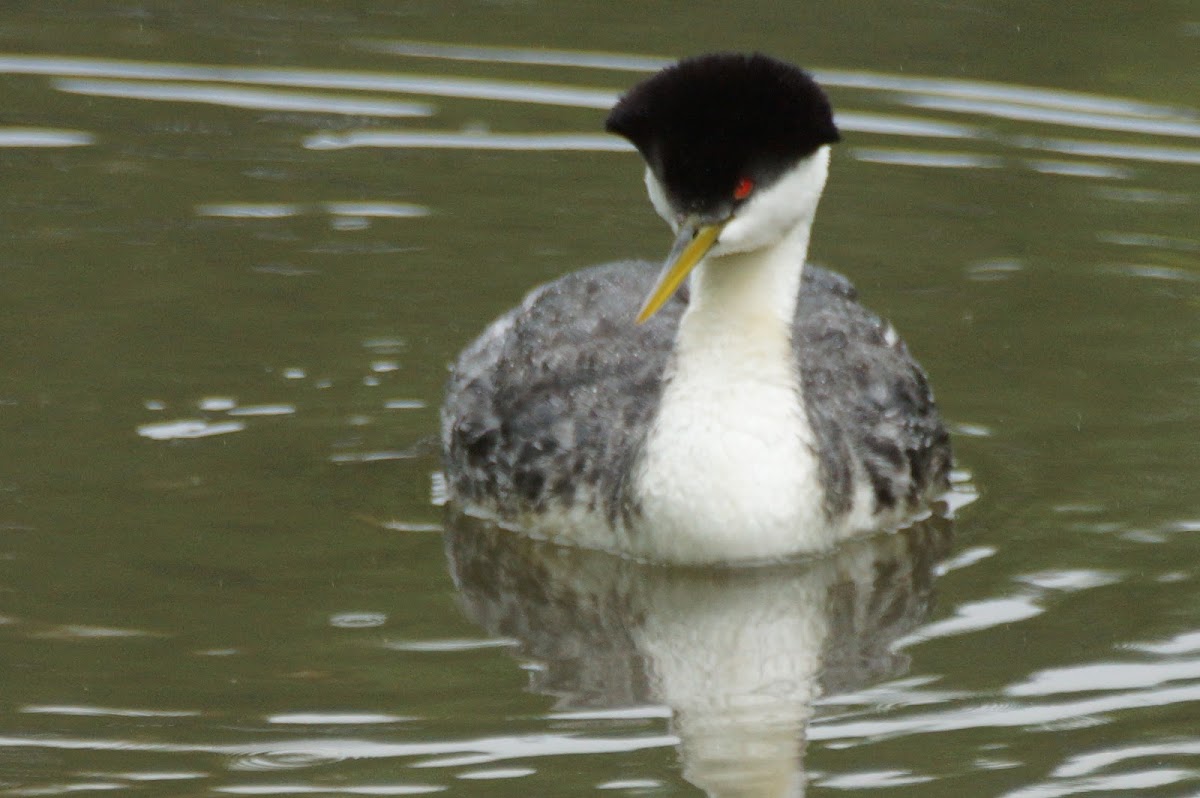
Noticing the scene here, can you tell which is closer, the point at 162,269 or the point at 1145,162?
the point at 162,269

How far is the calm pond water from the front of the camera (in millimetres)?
8273

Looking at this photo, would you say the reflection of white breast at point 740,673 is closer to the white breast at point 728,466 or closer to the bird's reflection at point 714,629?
the bird's reflection at point 714,629

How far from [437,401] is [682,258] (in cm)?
278

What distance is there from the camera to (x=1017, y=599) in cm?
948

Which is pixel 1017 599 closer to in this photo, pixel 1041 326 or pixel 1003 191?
pixel 1041 326

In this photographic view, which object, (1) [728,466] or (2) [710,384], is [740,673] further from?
(2) [710,384]

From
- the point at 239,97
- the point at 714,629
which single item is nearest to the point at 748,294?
the point at 714,629

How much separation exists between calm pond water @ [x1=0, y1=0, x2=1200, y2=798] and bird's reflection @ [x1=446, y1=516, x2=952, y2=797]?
2 cm

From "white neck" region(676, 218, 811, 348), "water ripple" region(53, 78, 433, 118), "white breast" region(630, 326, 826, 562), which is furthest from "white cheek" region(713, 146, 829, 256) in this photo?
"water ripple" region(53, 78, 433, 118)

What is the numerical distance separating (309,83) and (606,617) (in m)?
7.45

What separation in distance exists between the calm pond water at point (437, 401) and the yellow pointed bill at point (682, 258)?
3.74 feet

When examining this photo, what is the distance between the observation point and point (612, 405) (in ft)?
33.9

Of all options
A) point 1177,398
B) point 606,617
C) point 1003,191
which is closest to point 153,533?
point 606,617

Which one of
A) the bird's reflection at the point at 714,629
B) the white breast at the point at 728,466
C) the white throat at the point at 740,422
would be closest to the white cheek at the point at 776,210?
the white throat at the point at 740,422
